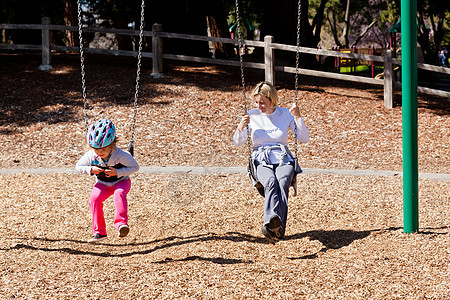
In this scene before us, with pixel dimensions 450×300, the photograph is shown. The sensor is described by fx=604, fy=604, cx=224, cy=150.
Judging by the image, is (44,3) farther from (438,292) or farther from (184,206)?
(438,292)

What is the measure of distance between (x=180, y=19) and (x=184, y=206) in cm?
1052

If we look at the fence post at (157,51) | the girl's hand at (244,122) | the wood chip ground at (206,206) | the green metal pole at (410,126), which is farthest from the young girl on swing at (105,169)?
the fence post at (157,51)

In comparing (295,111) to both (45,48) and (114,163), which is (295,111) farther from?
(45,48)

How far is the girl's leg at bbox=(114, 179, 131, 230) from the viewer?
4844mm

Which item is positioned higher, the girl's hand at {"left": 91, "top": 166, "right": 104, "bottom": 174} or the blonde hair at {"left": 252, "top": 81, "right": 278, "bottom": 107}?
the blonde hair at {"left": 252, "top": 81, "right": 278, "bottom": 107}

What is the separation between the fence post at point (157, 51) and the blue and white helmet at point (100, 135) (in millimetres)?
8917

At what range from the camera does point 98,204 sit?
500 cm

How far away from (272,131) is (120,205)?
1.49 m

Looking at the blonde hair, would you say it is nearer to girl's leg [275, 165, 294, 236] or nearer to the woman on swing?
the woman on swing

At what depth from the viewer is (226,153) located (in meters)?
9.67

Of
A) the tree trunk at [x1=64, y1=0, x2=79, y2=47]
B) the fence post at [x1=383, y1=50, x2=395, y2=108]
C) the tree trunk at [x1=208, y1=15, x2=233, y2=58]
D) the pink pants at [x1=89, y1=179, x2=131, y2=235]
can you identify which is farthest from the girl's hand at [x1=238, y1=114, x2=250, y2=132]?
the tree trunk at [x1=64, y1=0, x2=79, y2=47]

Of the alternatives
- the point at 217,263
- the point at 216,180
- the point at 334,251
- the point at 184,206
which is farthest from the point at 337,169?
the point at 217,263

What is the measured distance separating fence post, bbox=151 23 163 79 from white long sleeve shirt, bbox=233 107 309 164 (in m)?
8.50

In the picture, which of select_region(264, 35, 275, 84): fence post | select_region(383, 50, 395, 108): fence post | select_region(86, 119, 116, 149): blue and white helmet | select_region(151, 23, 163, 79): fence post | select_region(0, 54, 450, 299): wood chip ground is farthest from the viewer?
select_region(151, 23, 163, 79): fence post
